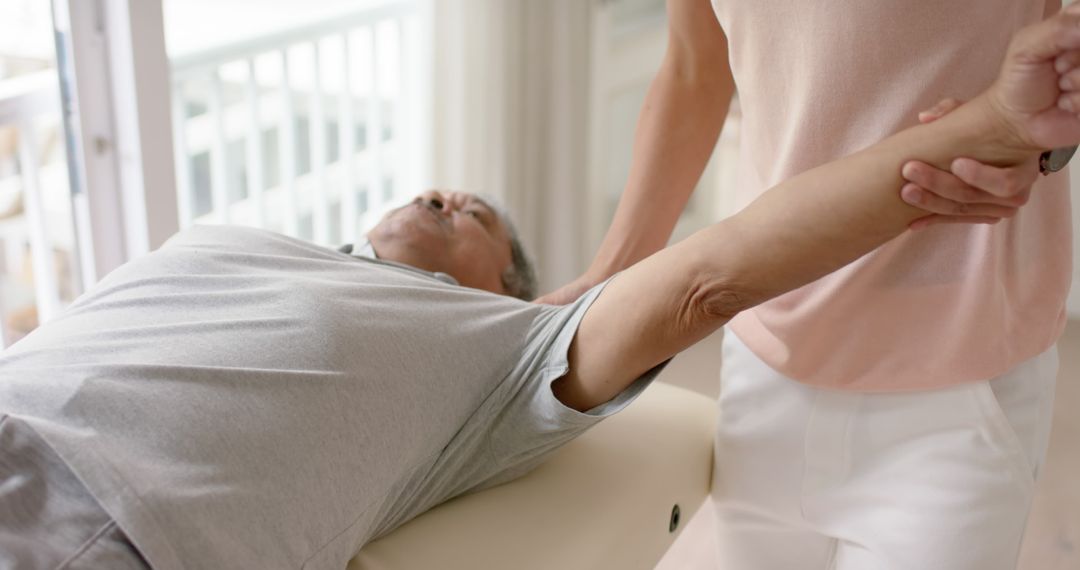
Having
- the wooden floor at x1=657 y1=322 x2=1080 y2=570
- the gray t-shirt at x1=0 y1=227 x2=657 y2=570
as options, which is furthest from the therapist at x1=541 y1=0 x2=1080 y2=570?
the wooden floor at x1=657 y1=322 x2=1080 y2=570

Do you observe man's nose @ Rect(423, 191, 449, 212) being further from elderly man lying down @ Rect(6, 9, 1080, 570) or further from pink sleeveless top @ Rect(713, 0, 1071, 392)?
pink sleeveless top @ Rect(713, 0, 1071, 392)

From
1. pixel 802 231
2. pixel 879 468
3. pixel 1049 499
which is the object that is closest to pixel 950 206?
pixel 802 231

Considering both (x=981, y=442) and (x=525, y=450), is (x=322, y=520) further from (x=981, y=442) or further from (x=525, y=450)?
(x=981, y=442)

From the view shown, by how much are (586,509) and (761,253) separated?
0.46 metres

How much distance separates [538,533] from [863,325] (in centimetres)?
47

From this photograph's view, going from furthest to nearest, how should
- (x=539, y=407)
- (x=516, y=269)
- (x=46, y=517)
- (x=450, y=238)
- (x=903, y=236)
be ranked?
(x=516, y=269) → (x=450, y=238) → (x=539, y=407) → (x=903, y=236) → (x=46, y=517)

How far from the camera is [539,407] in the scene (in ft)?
4.27

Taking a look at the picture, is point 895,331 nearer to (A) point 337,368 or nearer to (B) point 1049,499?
(A) point 337,368

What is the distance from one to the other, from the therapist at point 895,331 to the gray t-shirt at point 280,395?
22 cm

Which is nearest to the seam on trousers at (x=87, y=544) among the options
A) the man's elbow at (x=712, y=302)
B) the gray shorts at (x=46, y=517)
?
the gray shorts at (x=46, y=517)

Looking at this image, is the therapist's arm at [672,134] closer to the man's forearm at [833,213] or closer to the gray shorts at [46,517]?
the man's forearm at [833,213]

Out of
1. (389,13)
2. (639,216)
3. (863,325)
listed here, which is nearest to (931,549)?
(863,325)

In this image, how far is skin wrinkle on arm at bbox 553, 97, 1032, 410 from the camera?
0.94 metres

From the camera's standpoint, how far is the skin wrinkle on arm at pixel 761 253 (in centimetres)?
94
